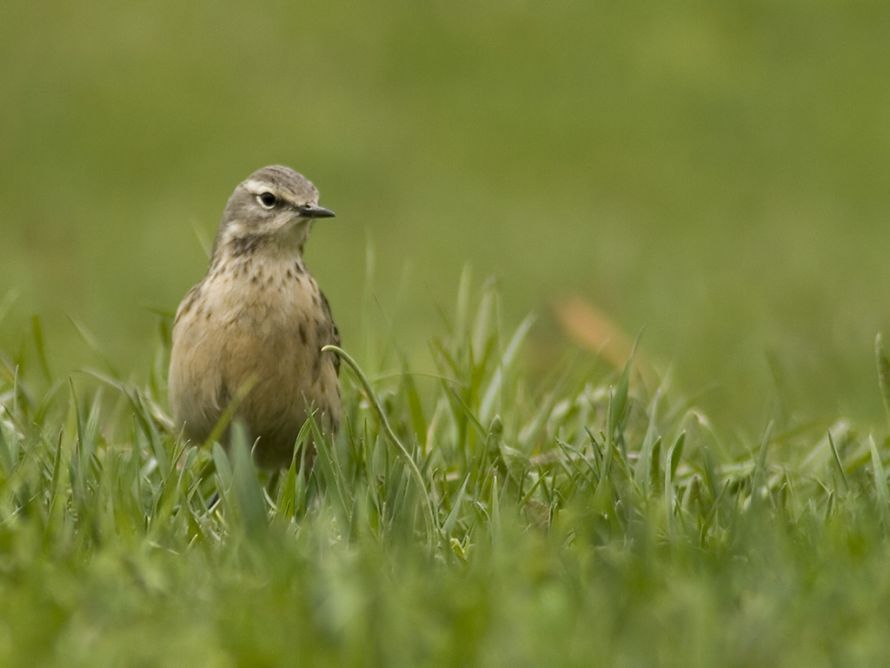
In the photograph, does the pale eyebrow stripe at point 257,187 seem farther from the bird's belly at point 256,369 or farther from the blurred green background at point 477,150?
the blurred green background at point 477,150

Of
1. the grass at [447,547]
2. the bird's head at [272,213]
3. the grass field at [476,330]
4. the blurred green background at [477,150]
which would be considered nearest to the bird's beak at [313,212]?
the bird's head at [272,213]

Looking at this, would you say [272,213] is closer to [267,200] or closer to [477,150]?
[267,200]

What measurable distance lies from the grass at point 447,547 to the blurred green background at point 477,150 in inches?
230

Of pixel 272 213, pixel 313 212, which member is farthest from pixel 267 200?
pixel 313 212

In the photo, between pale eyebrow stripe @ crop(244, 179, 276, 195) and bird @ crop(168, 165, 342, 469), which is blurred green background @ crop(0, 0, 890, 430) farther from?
bird @ crop(168, 165, 342, 469)

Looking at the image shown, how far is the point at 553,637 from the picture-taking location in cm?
348

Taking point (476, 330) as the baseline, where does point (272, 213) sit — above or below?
above

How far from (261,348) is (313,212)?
0.60 meters

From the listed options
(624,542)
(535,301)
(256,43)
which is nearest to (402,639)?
(624,542)

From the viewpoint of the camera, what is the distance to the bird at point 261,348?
6.23 metres

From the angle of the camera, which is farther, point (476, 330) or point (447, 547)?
point (476, 330)

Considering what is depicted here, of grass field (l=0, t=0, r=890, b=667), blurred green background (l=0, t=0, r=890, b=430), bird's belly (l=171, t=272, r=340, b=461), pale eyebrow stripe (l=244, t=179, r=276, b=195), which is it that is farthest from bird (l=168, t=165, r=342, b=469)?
blurred green background (l=0, t=0, r=890, b=430)

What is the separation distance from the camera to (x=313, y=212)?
6520 mm

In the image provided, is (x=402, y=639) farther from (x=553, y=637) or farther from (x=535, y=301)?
(x=535, y=301)
